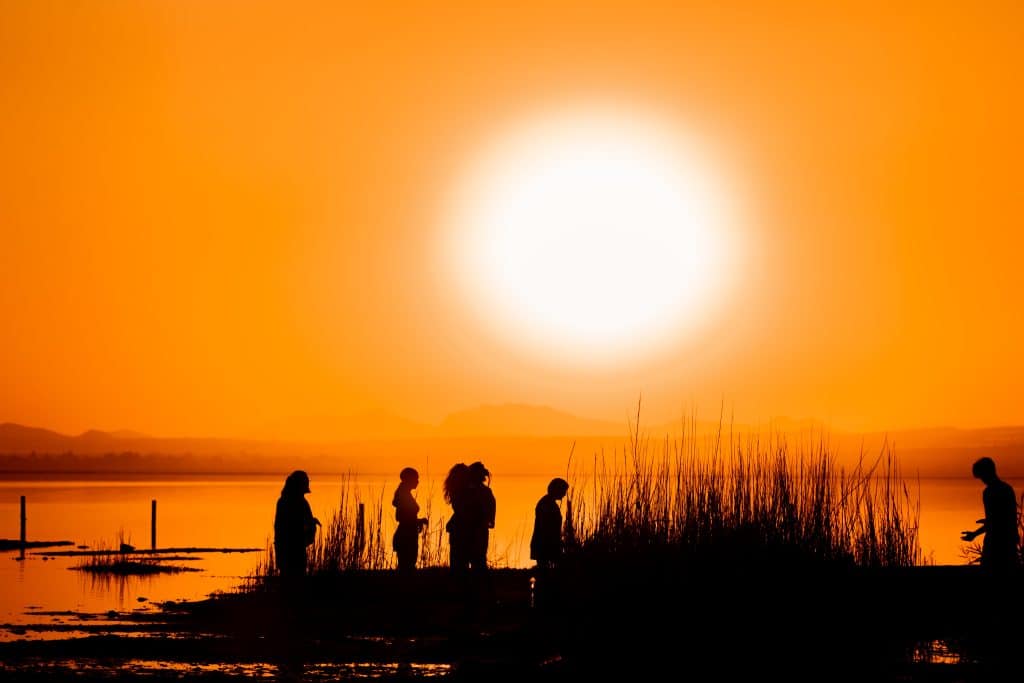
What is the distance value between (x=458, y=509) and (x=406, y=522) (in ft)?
4.46

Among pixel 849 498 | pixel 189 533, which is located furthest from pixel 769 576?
→ pixel 189 533

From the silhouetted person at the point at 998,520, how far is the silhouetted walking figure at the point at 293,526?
7.88 meters

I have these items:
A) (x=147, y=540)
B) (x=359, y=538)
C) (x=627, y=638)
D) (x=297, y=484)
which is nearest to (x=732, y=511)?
(x=627, y=638)

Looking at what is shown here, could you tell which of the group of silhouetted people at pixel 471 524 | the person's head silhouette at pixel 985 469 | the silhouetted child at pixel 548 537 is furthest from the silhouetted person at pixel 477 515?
the person's head silhouette at pixel 985 469

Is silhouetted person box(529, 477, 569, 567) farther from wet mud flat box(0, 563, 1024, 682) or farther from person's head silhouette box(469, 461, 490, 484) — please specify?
person's head silhouette box(469, 461, 490, 484)

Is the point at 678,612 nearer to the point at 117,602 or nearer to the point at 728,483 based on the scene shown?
the point at 728,483

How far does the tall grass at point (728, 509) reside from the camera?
15.0m

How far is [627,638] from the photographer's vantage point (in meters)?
13.7

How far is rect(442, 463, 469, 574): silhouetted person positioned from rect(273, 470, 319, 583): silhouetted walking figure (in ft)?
5.83

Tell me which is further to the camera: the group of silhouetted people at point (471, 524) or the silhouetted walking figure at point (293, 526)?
the silhouetted walking figure at point (293, 526)

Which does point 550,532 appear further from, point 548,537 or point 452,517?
point 452,517

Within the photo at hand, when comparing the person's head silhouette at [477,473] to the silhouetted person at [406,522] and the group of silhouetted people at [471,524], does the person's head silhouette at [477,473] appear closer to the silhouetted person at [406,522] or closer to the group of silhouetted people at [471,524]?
the group of silhouetted people at [471,524]

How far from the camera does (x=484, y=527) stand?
1864cm

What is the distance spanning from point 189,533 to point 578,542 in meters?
35.1
